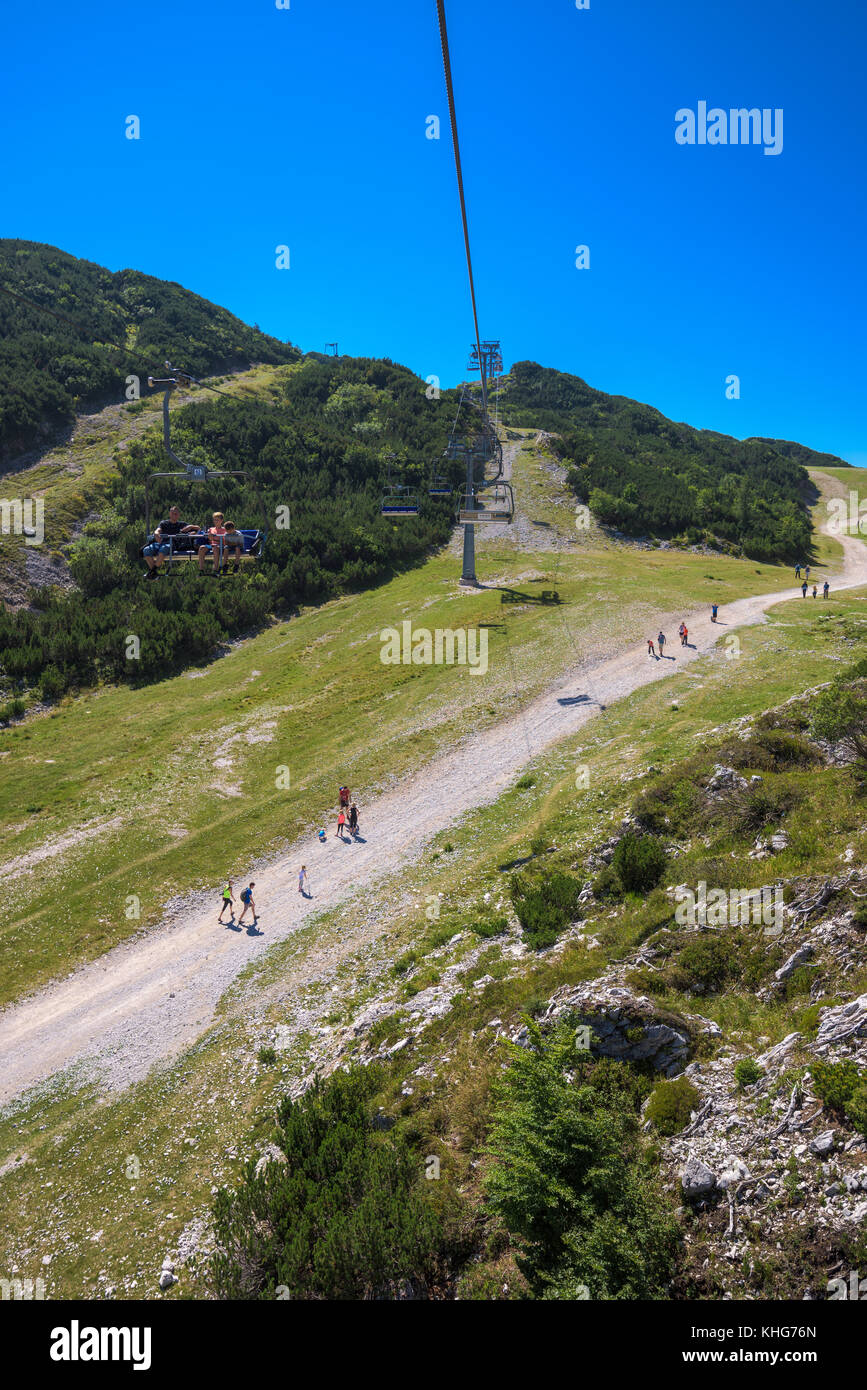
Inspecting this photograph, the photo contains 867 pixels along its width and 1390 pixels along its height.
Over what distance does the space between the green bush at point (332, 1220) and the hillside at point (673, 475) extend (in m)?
72.6

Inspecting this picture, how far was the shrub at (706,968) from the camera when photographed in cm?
1256

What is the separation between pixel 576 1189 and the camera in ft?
29.4

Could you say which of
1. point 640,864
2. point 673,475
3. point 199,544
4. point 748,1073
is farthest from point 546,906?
point 673,475

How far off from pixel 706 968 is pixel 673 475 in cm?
9398

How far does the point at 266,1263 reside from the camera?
10.4 metres

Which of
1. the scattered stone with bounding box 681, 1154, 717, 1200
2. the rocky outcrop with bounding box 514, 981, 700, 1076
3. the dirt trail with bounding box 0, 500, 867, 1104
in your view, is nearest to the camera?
the scattered stone with bounding box 681, 1154, 717, 1200

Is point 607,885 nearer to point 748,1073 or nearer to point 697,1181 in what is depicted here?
point 748,1073

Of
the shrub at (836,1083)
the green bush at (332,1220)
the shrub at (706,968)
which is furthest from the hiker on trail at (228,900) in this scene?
the shrub at (836,1083)

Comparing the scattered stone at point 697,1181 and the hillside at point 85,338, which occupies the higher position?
the hillside at point 85,338

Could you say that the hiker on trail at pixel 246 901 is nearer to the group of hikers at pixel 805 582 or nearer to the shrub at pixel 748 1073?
the shrub at pixel 748 1073

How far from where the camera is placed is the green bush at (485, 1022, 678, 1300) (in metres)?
8.05

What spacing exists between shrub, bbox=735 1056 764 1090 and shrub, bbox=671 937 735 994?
7.96 feet

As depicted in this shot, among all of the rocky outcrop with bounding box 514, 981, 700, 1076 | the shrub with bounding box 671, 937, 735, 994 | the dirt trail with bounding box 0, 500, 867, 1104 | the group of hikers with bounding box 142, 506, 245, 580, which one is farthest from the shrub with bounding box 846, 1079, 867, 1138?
the group of hikers with bounding box 142, 506, 245, 580

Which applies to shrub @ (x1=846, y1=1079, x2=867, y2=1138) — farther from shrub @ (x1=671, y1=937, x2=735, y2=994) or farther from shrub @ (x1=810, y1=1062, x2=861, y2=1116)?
shrub @ (x1=671, y1=937, x2=735, y2=994)
